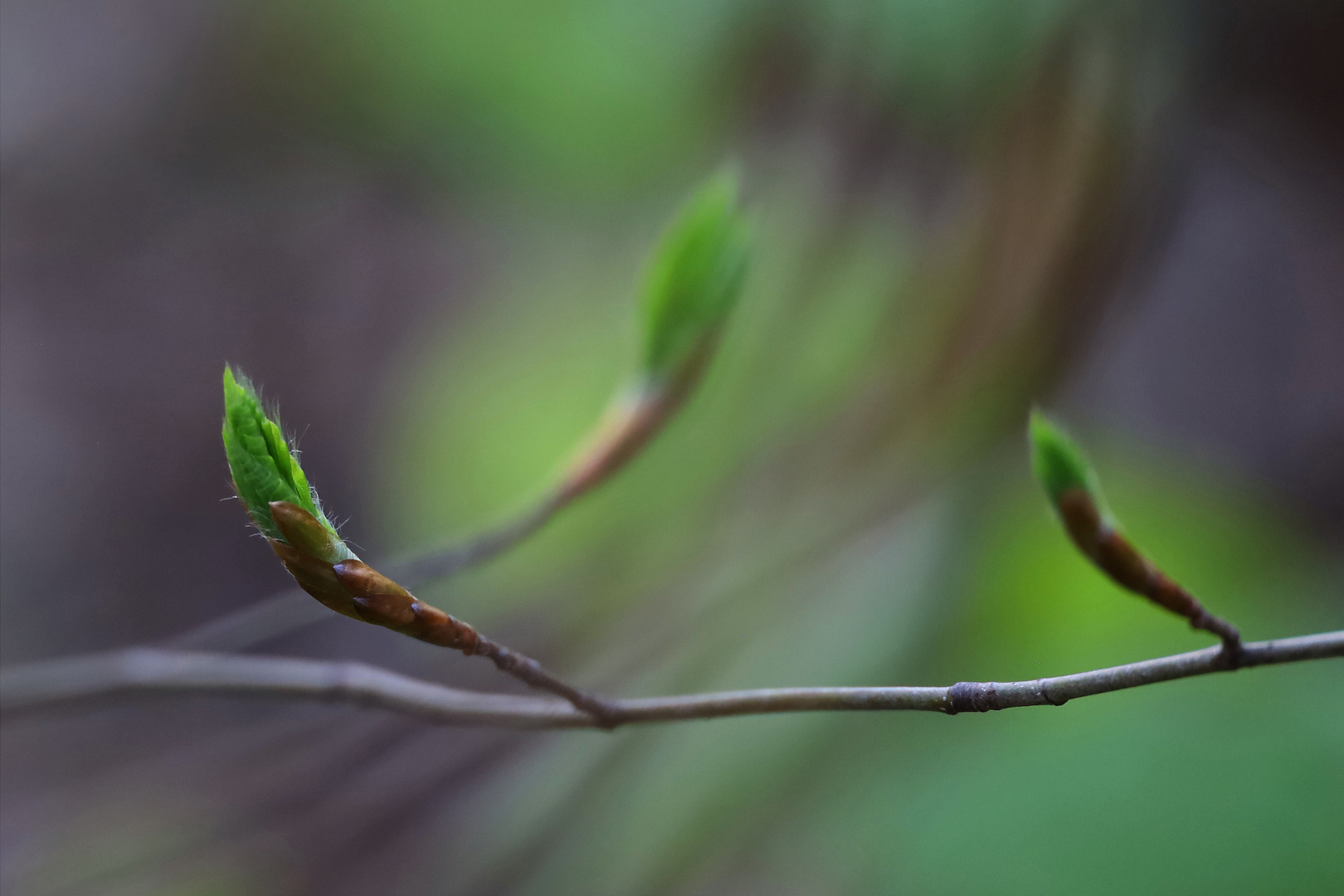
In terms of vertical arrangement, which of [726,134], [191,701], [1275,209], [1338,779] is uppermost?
[726,134]

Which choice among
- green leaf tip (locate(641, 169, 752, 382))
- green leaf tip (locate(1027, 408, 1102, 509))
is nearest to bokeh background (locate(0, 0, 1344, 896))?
green leaf tip (locate(641, 169, 752, 382))

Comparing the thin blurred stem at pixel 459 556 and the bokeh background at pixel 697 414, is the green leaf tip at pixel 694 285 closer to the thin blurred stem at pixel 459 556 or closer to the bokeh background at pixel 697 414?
the thin blurred stem at pixel 459 556

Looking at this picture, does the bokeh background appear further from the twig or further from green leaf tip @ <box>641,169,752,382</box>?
green leaf tip @ <box>641,169,752,382</box>

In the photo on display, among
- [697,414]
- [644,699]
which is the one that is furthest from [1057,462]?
[697,414]

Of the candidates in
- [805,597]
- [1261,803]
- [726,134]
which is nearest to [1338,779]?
[1261,803]

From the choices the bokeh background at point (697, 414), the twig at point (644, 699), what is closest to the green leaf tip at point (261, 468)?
the twig at point (644, 699)

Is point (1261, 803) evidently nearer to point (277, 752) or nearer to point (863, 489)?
point (863, 489)
